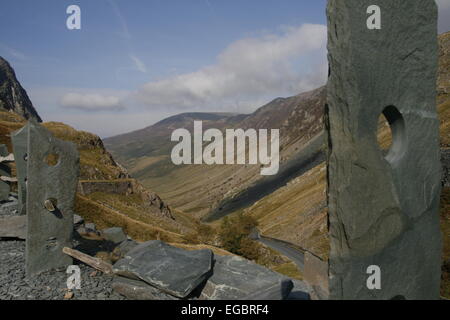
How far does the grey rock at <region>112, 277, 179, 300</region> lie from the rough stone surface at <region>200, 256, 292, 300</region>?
1.40 m

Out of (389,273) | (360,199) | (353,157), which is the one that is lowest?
(389,273)

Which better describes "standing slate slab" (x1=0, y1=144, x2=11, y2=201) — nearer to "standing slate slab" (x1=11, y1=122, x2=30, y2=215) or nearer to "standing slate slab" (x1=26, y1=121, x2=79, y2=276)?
"standing slate slab" (x1=11, y1=122, x2=30, y2=215)

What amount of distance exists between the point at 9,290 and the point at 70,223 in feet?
10.2

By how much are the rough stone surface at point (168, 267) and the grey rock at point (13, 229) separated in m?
8.91

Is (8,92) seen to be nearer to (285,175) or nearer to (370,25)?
(285,175)

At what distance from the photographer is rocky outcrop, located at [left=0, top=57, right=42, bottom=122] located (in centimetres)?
16625

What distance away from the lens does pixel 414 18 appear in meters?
8.02

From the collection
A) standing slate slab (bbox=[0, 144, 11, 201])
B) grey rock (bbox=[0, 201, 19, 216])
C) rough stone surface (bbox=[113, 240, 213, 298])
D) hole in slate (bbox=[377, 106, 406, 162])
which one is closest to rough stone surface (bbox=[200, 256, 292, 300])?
rough stone surface (bbox=[113, 240, 213, 298])

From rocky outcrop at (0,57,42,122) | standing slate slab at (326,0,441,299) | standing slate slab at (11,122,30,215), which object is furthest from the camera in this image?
rocky outcrop at (0,57,42,122)

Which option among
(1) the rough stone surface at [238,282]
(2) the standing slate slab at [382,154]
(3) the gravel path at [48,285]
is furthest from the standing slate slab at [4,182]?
(2) the standing slate slab at [382,154]

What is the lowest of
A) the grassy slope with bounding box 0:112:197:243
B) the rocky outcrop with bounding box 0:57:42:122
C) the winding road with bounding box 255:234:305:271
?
the winding road with bounding box 255:234:305:271

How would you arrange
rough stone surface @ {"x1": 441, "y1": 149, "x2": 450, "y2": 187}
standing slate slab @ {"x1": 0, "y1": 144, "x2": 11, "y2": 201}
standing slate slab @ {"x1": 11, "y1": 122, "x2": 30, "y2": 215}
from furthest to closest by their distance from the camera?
rough stone surface @ {"x1": 441, "y1": 149, "x2": 450, "y2": 187} < standing slate slab @ {"x1": 0, "y1": 144, "x2": 11, "y2": 201} < standing slate slab @ {"x1": 11, "y1": 122, "x2": 30, "y2": 215}

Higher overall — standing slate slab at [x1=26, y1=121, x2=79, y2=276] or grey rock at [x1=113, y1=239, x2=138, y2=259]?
standing slate slab at [x1=26, y1=121, x2=79, y2=276]

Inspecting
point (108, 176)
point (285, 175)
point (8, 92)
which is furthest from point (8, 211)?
point (8, 92)
